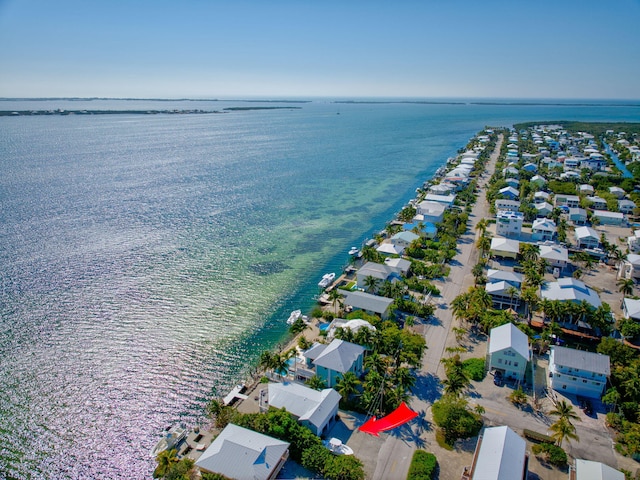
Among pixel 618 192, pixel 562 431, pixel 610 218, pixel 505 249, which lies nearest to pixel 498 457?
pixel 562 431

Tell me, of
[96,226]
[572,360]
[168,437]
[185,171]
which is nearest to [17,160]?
[185,171]

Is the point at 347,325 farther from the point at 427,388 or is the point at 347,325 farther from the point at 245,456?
the point at 245,456

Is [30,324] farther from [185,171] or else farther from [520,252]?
[185,171]

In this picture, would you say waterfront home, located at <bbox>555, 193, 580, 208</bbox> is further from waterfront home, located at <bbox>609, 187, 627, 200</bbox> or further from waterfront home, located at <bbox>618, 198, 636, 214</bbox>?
waterfront home, located at <bbox>609, 187, 627, 200</bbox>

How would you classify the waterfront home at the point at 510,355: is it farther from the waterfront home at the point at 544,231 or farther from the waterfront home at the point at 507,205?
the waterfront home at the point at 507,205

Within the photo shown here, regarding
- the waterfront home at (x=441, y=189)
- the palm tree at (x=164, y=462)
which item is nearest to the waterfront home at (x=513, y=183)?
the waterfront home at (x=441, y=189)

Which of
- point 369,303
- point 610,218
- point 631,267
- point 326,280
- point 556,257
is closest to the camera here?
point 369,303

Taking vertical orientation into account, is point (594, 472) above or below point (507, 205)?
below
